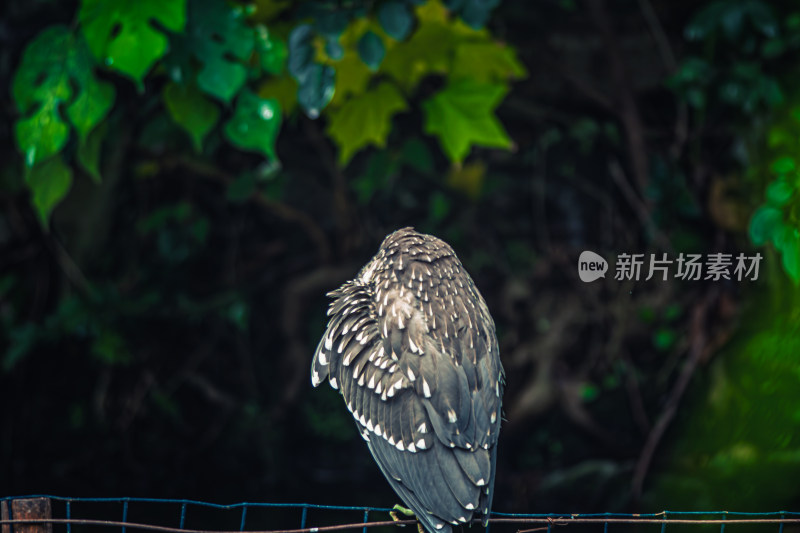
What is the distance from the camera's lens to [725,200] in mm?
2918

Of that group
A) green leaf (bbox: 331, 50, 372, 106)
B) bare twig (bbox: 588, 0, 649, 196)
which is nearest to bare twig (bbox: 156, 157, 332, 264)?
green leaf (bbox: 331, 50, 372, 106)

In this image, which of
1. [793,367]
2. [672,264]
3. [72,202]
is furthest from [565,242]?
[72,202]

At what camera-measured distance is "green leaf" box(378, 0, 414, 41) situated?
78.2 inches

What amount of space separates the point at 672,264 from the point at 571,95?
31.8 inches

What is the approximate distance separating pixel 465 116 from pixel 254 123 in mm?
700

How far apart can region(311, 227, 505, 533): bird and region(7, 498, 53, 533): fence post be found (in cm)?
50

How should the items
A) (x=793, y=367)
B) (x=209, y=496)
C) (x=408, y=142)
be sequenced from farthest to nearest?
(x=209, y=496) → (x=408, y=142) → (x=793, y=367)

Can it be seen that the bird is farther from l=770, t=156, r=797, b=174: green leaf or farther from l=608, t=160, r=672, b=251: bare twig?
l=608, t=160, r=672, b=251: bare twig

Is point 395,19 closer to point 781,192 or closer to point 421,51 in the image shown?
point 421,51

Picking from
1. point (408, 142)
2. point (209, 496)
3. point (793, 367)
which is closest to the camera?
point (793, 367)

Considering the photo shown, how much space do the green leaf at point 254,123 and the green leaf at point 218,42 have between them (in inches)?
2.2

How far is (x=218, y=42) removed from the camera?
196 cm

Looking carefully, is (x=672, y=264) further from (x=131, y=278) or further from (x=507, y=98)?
(x=131, y=278)

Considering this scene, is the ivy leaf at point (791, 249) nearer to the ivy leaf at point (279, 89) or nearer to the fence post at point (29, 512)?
the ivy leaf at point (279, 89)
